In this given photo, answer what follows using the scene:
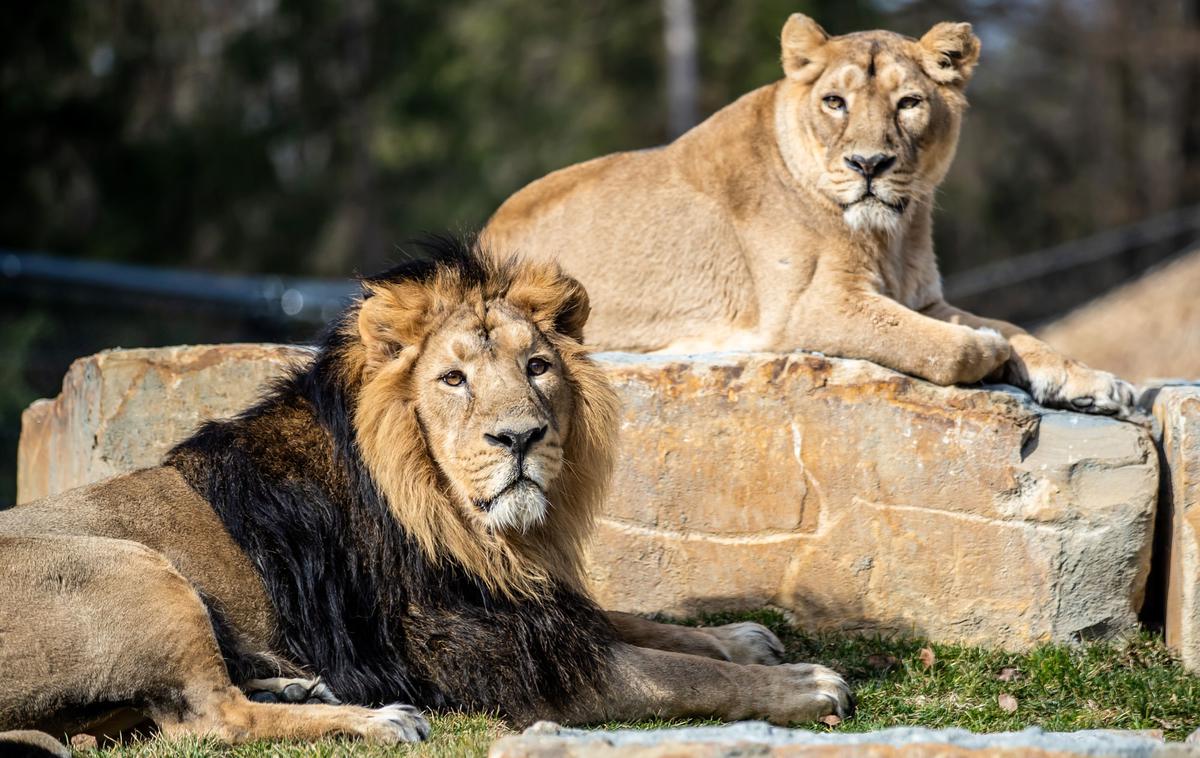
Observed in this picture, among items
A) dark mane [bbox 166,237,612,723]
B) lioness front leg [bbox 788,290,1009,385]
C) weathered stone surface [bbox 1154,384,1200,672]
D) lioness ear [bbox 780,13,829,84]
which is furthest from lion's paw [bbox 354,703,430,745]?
lioness ear [bbox 780,13,829,84]

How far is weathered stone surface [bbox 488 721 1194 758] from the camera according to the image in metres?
3.61

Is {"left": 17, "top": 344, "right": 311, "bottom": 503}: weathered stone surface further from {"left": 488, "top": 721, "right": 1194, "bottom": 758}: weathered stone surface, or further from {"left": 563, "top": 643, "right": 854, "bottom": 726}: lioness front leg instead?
{"left": 488, "top": 721, "right": 1194, "bottom": 758}: weathered stone surface

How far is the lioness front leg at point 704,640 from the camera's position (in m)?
5.38

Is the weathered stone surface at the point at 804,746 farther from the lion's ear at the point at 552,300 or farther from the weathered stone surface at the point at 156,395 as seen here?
the weathered stone surface at the point at 156,395

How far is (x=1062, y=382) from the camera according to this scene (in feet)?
19.8

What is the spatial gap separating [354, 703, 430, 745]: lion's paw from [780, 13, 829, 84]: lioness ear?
12.5 feet

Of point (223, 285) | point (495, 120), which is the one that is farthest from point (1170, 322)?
point (495, 120)

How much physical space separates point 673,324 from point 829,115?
127 centimetres

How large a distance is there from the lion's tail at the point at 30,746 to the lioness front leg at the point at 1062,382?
4043 millimetres

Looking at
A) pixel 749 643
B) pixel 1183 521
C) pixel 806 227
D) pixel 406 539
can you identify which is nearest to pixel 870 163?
pixel 806 227

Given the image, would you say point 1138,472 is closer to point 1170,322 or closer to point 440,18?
point 1170,322

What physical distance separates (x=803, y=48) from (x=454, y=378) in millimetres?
3076

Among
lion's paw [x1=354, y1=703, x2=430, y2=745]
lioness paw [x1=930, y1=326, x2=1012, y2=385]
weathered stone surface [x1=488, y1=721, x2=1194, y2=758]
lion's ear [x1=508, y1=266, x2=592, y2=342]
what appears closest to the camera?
weathered stone surface [x1=488, y1=721, x2=1194, y2=758]

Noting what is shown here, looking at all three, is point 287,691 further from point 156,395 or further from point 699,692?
point 156,395
